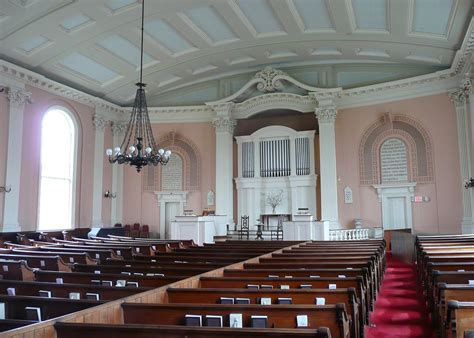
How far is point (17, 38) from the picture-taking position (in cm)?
1081

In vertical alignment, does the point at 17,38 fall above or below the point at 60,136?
above

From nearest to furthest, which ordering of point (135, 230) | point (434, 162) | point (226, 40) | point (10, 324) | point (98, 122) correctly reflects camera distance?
1. point (10, 324)
2. point (434, 162)
3. point (226, 40)
4. point (98, 122)
5. point (135, 230)

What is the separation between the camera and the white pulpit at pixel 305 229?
35.0ft

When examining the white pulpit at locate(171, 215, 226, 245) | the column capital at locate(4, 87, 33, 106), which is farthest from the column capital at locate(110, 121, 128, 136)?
the white pulpit at locate(171, 215, 226, 245)

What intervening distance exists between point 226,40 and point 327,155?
4787mm

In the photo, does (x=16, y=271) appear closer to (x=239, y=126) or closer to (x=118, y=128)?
(x=118, y=128)

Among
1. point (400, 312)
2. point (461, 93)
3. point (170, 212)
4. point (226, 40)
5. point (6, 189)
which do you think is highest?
point (226, 40)

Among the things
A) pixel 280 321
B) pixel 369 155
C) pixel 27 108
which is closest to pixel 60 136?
pixel 27 108

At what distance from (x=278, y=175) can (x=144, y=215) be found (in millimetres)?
5092

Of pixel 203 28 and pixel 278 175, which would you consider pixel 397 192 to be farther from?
pixel 203 28

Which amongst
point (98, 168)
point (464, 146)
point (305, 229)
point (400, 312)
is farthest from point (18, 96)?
point (464, 146)

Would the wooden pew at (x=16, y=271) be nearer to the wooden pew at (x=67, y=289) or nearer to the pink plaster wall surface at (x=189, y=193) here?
the wooden pew at (x=67, y=289)

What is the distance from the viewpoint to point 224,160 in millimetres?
15125

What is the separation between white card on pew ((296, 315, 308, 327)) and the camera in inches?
94.1
